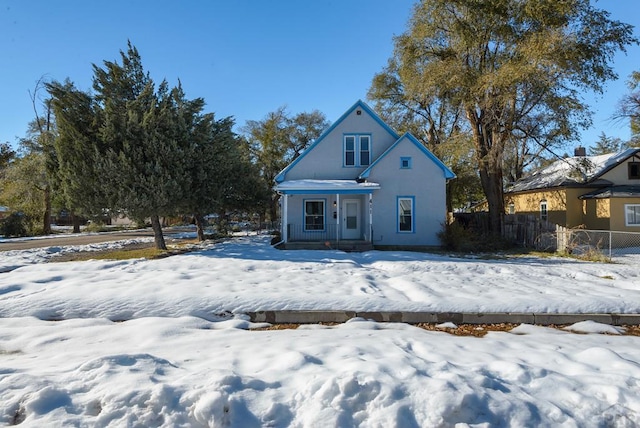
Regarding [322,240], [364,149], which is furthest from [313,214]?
[364,149]

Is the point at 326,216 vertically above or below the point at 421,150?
below

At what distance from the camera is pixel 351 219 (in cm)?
1767

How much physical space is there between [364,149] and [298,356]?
14.7m

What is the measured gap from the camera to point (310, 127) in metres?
36.1

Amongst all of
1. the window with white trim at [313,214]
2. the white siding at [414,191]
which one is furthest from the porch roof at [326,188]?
the window with white trim at [313,214]

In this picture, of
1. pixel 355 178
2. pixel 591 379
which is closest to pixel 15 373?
pixel 591 379

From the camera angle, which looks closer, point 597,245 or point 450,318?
point 450,318

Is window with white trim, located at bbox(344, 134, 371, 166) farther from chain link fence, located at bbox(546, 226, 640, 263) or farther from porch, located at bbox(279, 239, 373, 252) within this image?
chain link fence, located at bbox(546, 226, 640, 263)

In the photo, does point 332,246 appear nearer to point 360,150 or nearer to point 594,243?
point 360,150

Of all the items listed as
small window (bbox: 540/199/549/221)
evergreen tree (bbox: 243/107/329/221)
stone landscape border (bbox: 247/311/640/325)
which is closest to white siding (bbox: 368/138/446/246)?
small window (bbox: 540/199/549/221)

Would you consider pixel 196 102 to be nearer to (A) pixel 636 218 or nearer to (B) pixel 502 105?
(B) pixel 502 105

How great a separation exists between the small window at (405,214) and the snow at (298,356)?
28.1ft

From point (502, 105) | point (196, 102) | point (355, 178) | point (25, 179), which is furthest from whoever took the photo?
point (25, 179)

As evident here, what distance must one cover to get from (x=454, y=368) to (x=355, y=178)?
562 inches
